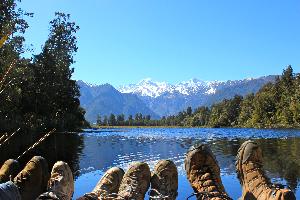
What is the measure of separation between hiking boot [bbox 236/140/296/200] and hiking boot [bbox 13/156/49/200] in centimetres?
251

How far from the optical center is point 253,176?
15.8ft

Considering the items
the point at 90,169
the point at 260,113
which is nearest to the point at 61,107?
the point at 90,169

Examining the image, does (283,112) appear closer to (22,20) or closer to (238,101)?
(238,101)

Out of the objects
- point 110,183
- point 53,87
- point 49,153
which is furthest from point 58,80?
point 110,183

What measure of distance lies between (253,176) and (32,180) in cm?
270

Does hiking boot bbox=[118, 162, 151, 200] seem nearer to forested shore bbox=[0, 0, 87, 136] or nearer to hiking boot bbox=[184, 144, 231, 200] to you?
hiking boot bbox=[184, 144, 231, 200]

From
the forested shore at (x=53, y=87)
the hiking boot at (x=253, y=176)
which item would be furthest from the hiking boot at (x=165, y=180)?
the forested shore at (x=53, y=87)

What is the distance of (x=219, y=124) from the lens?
16025cm

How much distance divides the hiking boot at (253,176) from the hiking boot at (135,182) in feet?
4.17

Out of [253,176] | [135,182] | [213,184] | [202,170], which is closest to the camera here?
[253,176]

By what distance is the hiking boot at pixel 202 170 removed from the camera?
17.0 feet

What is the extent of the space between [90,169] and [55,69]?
51.2 meters

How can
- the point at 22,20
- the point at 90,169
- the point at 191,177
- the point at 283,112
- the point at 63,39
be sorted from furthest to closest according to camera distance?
the point at 283,112 → the point at 63,39 → the point at 22,20 → the point at 90,169 → the point at 191,177

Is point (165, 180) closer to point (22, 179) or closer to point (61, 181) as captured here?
point (61, 181)
